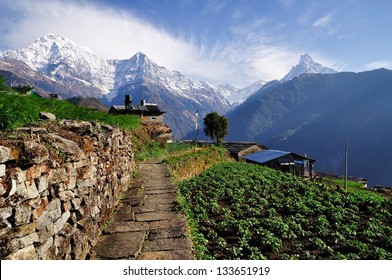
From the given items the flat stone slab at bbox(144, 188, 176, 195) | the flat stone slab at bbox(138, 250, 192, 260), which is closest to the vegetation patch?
the flat stone slab at bbox(144, 188, 176, 195)

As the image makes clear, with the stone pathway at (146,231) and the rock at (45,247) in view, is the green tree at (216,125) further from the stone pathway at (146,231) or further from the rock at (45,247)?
the rock at (45,247)

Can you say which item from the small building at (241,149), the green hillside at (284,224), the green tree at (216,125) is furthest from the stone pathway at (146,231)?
the green tree at (216,125)

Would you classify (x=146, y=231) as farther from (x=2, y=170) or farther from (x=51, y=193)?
(x=2, y=170)

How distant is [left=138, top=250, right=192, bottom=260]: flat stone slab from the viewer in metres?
5.71

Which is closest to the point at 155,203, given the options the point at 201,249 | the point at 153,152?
the point at 201,249

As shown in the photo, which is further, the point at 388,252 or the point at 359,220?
the point at 359,220

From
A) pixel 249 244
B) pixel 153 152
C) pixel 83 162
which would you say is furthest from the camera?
pixel 153 152

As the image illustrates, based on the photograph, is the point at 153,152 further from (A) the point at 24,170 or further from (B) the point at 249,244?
(A) the point at 24,170

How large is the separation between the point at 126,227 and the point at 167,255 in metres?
1.94

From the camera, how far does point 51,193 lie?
15.7ft

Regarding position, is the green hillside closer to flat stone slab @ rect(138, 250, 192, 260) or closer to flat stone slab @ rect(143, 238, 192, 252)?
flat stone slab @ rect(143, 238, 192, 252)

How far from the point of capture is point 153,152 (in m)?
26.0

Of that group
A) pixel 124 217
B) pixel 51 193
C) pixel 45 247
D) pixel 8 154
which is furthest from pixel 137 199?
pixel 8 154
